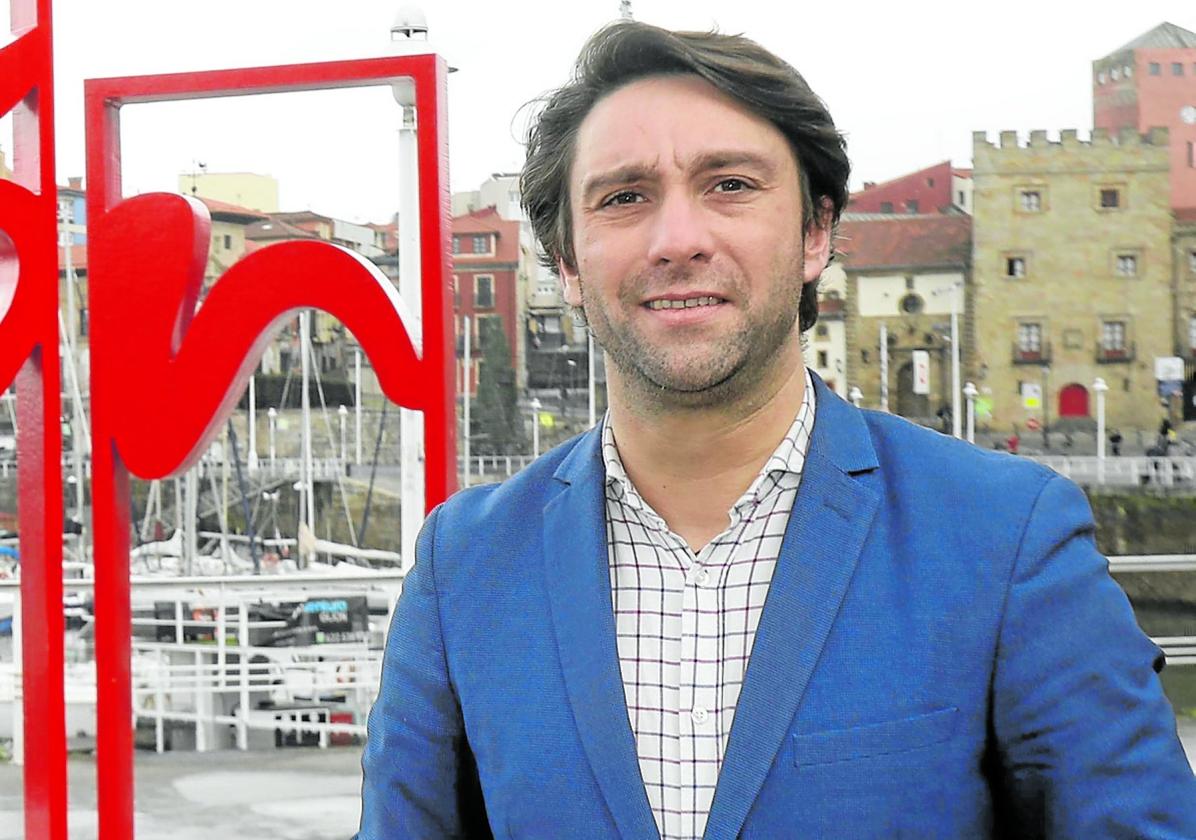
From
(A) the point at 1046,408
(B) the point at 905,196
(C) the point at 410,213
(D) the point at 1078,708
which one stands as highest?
(B) the point at 905,196

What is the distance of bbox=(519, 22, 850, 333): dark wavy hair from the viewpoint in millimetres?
1062

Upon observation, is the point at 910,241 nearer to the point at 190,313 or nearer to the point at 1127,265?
the point at 1127,265

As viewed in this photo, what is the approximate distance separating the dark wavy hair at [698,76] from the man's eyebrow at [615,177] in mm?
60

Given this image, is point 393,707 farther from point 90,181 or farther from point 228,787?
point 228,787

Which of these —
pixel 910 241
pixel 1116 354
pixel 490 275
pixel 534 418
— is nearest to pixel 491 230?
pixel 490 275

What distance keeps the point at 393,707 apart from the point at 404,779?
0.17ft

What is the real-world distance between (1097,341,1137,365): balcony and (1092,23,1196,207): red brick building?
3.28 meters

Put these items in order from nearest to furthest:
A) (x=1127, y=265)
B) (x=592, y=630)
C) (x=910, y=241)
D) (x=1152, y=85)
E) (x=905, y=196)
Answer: (x=592, y=630)
(x=1152, y=85)
(x=905, y=196)
(x=910, y=241)
(x=1127, y=265)

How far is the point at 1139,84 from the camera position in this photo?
2080 cm

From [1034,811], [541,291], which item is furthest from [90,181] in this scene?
[541,291]

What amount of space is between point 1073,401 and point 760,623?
2603 centimetres

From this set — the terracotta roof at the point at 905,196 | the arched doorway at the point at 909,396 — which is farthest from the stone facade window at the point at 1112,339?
the terracotta roof at the point at 905,196

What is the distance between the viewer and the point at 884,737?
93 cm

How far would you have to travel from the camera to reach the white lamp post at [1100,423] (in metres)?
22.5
